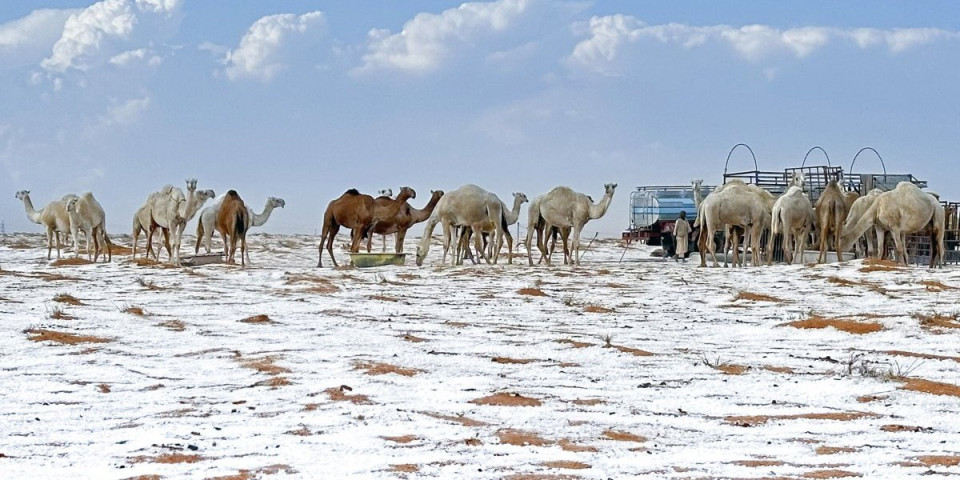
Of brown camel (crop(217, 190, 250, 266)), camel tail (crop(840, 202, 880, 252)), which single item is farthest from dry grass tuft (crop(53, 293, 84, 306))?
camel tail (crop(840, 202, 880, 252))

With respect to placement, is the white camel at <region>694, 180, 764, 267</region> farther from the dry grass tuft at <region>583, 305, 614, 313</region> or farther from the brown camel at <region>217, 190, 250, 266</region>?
the dry grass tuft at <region>583, 305, 614, 313</region>

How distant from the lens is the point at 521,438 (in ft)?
18.5

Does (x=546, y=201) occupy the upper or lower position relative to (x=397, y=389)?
upper

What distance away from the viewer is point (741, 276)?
20.1m

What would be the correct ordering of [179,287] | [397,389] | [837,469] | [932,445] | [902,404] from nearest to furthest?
1. [837,469]
2. [932,445]
3. [902,404]
4. [397,389]
5. [179,287]

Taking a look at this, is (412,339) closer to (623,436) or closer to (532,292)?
(623,436)

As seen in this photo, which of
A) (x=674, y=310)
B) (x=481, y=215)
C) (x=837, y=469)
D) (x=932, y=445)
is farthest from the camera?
(x=481, y=215)

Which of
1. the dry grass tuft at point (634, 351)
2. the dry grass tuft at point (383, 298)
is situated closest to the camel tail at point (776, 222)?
the dry grass tuft at point (383, 298)

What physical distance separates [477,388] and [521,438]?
1.62 metres

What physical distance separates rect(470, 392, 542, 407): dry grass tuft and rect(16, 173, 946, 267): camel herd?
720 inches

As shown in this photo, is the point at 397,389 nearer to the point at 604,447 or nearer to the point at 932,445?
the point at 604,447

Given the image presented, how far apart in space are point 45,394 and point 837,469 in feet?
15.4

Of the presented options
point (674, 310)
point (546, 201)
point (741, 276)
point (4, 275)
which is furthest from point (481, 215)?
point (674, 310)

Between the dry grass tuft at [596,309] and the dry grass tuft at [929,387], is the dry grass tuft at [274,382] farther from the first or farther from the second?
the dry grass tuft at [596,309]
